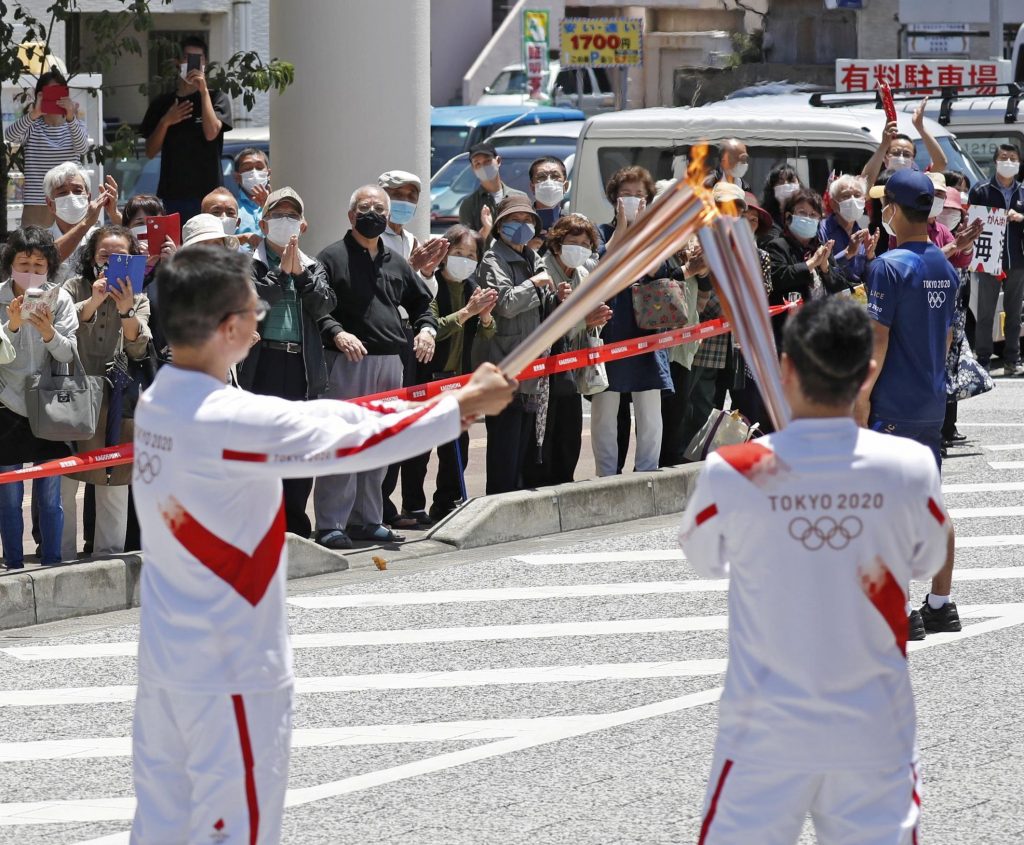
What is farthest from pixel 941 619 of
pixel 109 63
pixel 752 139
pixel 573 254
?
pixel 752 139

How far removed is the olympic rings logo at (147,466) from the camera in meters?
4.47

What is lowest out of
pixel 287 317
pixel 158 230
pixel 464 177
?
pixel 287 317

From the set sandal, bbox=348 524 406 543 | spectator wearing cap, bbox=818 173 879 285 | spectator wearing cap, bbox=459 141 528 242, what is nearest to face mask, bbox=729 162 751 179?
spectator wearing cap, bbox=818 173 879 285

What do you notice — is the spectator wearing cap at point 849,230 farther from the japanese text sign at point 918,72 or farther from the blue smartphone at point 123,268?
the japanese text sign at point 918,72

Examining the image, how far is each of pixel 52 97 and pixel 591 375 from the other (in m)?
4.04

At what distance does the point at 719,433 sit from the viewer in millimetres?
12164

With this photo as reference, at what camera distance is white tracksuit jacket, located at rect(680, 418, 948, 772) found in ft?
13.4

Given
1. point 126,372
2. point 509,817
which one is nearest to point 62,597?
point 126,372

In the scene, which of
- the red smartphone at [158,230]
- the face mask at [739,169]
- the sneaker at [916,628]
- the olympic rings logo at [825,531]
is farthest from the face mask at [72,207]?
the olympic rings logo at [825,531]

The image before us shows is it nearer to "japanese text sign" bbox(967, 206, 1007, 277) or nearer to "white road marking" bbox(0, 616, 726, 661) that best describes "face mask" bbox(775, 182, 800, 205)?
"japanese text sign" bbox(967, 206, 1007, 277)

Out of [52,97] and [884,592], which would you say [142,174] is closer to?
[52,97]

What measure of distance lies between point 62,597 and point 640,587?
2.78 meters

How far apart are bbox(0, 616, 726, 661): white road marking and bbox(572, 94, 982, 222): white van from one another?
8.13m

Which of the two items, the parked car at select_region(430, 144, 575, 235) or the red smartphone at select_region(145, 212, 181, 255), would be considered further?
the parked car at select_region(430, 144, 575, 235)
